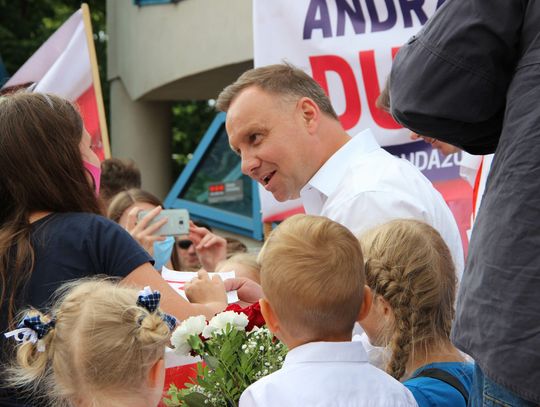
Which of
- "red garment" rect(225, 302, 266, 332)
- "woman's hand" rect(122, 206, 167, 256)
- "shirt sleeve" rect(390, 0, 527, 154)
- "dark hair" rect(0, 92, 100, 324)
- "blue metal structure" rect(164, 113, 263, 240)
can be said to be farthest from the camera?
"blue metal structure" rect(164, 113, 263, 240)

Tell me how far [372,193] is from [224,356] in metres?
1.00

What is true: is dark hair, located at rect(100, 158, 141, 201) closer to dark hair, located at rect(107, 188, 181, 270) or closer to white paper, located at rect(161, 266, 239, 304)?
dark hair, located at rect(107, 188, 181, 270)

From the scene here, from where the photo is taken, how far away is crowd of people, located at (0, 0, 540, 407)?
181 cm

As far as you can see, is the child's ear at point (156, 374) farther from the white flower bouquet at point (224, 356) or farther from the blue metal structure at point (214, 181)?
the blue metal structure at point (214, 181)

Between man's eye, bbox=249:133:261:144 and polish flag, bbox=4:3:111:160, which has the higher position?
man's eye, bbox=249:133:261:144

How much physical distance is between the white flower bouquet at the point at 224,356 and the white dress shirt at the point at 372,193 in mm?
661

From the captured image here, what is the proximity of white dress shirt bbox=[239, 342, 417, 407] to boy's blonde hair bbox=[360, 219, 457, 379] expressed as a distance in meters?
0.34

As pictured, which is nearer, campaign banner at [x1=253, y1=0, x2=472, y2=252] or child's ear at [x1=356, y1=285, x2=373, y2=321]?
child's ear at [x1=356, y1=285, x2=373, y2=321]

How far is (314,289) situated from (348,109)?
3.17 m

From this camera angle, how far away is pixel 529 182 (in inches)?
69.5

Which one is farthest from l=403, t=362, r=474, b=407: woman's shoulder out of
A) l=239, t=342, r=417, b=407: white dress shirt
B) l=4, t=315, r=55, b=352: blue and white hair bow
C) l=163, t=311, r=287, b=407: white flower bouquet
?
l=4, t=315, r=55, b=352: blue and white hair bow

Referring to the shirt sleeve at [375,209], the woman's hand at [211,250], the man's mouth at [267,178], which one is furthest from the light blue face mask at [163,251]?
Answer: the shirt sleeve at [375,209]

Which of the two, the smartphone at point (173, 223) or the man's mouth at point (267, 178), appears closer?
the man's mouth at point (267, 178)

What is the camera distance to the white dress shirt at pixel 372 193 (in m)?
3.24
